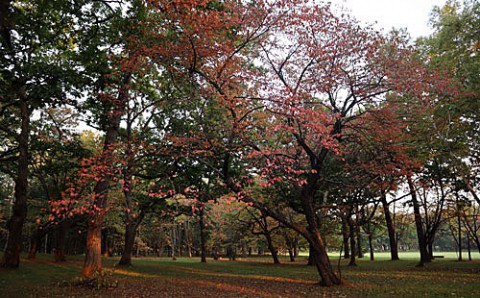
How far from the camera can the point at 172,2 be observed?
6.87m

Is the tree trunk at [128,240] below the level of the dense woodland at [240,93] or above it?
below

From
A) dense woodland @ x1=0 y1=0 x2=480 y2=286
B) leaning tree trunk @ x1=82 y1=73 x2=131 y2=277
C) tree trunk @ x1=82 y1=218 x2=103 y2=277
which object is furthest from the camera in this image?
tree trunk @ x1=82 y1=218 x2=103 y2=277

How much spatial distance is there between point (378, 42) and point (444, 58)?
15.9 ft

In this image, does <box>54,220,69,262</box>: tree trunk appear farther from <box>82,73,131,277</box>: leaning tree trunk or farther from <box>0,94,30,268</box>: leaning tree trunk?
<box>82,73,131,277</box>: leaning tree trunk

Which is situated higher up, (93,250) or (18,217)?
(18,217)

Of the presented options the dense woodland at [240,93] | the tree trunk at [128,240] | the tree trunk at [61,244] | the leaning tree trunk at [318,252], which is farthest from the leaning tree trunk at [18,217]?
the leaning tree trunk at [318,252]

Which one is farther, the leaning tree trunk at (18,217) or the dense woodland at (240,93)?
the leaning tree trunk at (18,217)

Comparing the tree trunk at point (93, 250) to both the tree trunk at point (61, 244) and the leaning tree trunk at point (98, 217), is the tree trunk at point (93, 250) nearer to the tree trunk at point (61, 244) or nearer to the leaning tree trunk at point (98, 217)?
the leaning tree trunk at point (98, 217)

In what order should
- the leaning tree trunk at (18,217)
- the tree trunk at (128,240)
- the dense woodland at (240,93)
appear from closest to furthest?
the dense woodland at (240,93) < the leaning tree trunk at (18,217) < the tree trunk at (128,240)

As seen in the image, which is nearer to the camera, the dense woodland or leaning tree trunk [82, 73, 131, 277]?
the dense woodland

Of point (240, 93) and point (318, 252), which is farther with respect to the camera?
point (318, 252)

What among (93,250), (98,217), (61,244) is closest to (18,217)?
(93,250)

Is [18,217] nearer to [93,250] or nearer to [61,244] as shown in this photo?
[93,250]

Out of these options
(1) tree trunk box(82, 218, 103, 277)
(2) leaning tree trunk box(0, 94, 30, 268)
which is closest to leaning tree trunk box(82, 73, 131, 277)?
(1) tree trunk box(82, 218, 103, 277)
